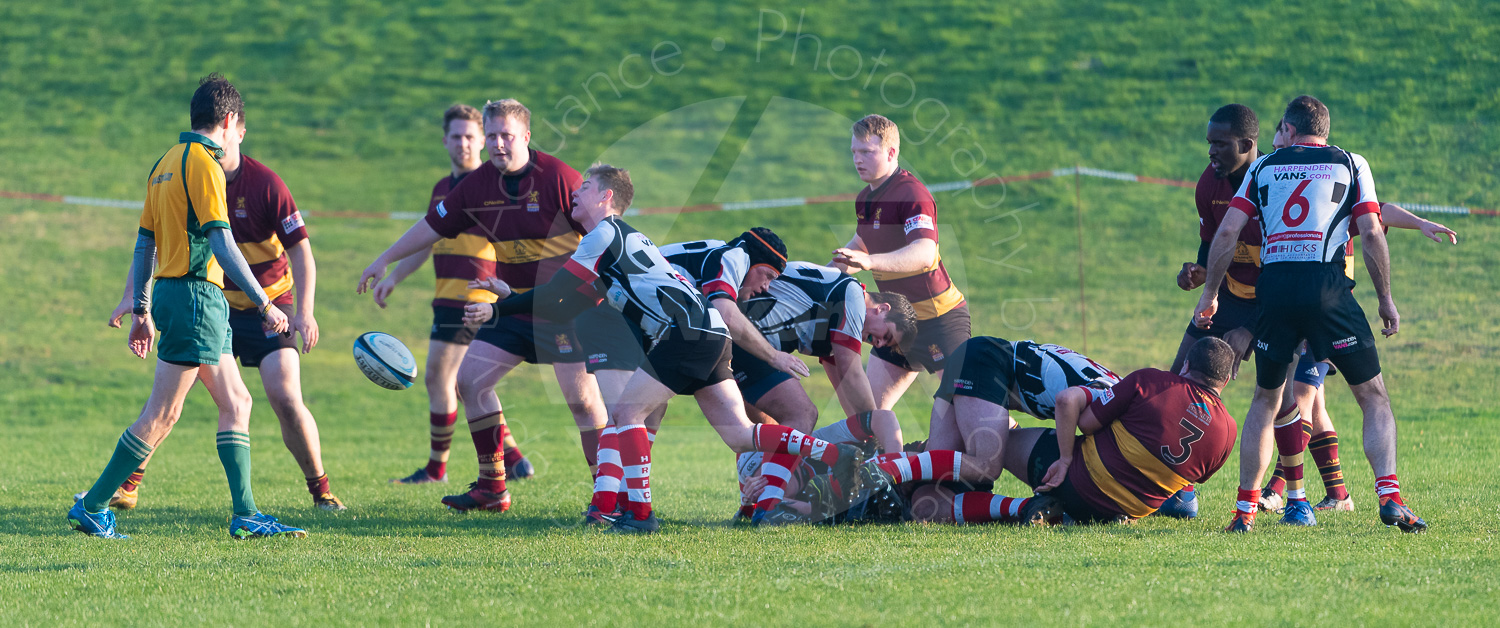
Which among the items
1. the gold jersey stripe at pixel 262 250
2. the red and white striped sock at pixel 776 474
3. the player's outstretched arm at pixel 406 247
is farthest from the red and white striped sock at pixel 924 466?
the gold jersey stripe at pixel 262 250

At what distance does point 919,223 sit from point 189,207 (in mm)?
3920

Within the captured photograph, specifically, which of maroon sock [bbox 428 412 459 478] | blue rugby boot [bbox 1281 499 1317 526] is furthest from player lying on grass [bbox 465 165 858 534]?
maroon sock [bbox 428 412 459 478]

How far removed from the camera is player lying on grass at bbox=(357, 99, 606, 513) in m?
7.15

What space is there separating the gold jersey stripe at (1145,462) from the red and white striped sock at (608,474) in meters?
2.54

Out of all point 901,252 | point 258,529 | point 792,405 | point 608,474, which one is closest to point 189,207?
point 258,529

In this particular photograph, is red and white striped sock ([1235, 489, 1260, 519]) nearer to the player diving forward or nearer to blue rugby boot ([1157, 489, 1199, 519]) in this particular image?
blue rugby boot ([1157, 489, 1199, 519])

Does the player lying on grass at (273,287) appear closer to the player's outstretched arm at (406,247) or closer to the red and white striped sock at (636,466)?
the player's outstretched arm at (406,247)

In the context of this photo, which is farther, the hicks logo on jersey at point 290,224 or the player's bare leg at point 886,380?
the player's bare leg at point 886,380

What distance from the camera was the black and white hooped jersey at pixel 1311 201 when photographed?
5824 mm

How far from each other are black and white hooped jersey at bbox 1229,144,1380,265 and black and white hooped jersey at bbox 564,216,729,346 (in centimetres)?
281

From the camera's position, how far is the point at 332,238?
21.0m

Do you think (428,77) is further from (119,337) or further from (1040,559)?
(1040,559)

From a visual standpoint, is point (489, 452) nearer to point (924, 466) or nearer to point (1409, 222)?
point (924, 466)

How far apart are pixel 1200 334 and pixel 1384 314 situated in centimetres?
116
